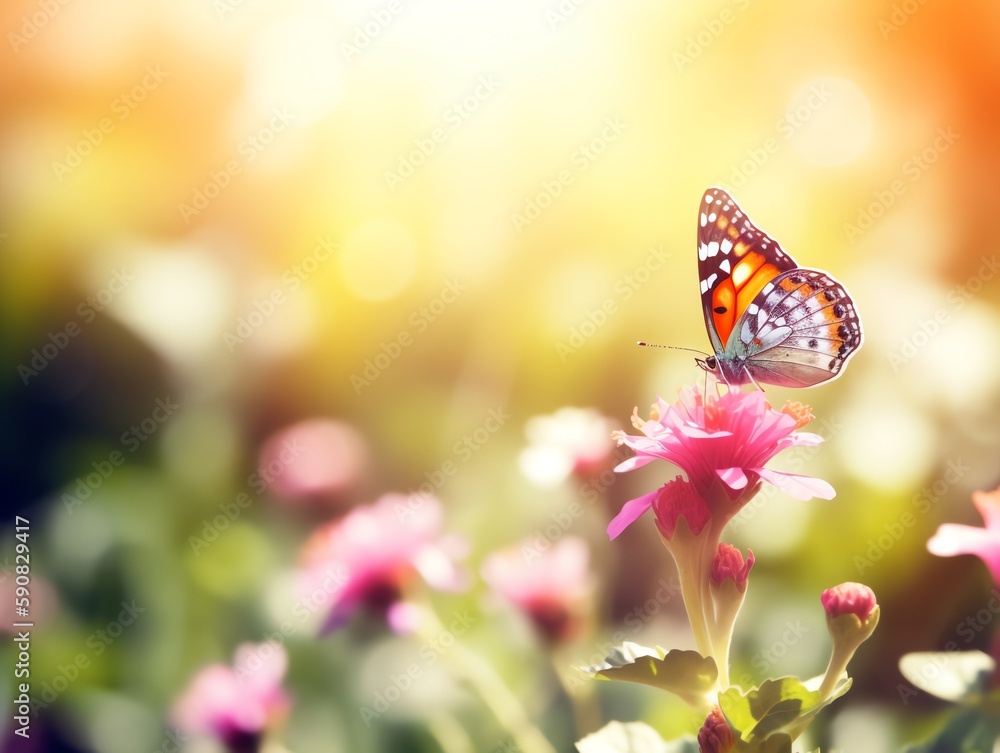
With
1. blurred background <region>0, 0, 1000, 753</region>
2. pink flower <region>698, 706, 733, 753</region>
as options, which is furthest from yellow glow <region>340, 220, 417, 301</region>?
→ pink flower <region>698, 706, 733, 753</region>

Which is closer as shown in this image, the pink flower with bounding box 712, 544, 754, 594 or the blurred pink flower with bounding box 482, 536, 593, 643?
the pink flower with bounding box 712, 544, 754, 594

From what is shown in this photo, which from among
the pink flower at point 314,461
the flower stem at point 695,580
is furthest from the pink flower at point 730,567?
the pink flower at point 314,461

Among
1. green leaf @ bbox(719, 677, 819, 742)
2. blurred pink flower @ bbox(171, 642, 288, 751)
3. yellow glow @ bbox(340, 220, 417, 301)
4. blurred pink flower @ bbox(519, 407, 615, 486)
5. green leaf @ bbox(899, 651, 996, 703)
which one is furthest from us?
yellow glow @ bbox(340, 220, 417, 301)

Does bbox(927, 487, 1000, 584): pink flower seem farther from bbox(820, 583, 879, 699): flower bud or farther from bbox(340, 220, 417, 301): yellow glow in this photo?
bbox(340, 220, 417, 301): yellow glow

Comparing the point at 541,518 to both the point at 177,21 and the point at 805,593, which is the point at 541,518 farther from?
the point at 177,21

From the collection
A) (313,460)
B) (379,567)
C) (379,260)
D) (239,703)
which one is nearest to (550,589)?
(379,567)

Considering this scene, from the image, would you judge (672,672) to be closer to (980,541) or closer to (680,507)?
(680,507)

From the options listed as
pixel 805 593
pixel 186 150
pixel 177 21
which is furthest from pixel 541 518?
pixel 177 21
